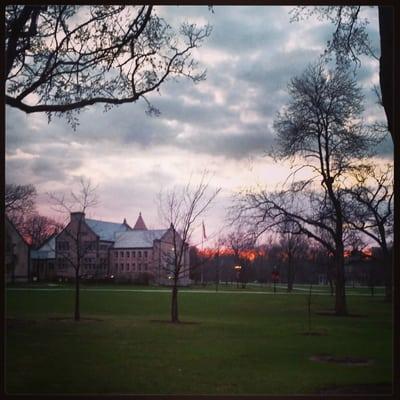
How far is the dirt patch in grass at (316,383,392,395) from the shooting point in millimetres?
4520

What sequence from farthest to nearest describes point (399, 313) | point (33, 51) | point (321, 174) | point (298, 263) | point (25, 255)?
1. point (298, 263)
2. point (321, 174)
3. point (25, 255)
4. point (33, 51)
5. point (399, 313)

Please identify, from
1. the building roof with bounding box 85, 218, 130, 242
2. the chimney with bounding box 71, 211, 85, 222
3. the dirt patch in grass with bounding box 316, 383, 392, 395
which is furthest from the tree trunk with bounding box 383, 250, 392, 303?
the chimney with bounding box 71, 211, 85, 222

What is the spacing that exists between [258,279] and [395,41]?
3720mm

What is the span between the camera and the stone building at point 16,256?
5609mm

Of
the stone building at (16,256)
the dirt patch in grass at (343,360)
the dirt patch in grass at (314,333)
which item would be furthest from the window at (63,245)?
the dirt patch in grass at (343,360)

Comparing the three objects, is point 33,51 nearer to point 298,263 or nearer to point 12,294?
point 12,294

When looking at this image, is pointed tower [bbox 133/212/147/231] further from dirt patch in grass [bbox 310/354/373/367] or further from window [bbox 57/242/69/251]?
dirt patch in grass [bbox 310/354/373/367]

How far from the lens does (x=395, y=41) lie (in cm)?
392

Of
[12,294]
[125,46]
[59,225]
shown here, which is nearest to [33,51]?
[125,46]

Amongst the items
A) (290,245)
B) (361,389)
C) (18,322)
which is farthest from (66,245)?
(361,389)

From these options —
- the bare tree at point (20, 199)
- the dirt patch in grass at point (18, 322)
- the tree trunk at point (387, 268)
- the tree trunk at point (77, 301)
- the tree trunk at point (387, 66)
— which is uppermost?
the tree trunk at point (387, 66)

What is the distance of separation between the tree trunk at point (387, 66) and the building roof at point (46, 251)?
3972 millimetres

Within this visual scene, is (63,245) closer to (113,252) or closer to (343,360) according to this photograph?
(113,252)

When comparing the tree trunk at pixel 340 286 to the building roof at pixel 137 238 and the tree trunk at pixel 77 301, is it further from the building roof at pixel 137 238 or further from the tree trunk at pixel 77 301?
the tree trunk at pixel 77 301
